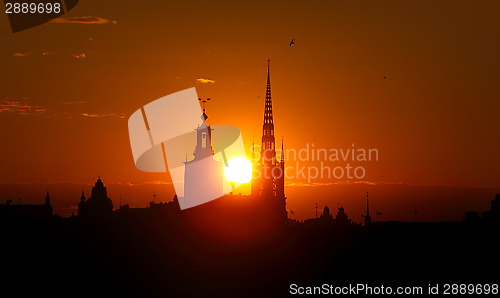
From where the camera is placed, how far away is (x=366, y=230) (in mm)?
159375

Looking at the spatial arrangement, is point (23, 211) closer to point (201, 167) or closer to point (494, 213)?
point (201, 167)

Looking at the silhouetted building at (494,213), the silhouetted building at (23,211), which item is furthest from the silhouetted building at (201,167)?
the silhouetted building at (494,213)

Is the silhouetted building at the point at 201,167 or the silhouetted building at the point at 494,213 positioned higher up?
the silhouetted building at the point at 201,167

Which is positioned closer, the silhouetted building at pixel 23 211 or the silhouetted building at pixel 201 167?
the silhouetted building at pixel 23 211

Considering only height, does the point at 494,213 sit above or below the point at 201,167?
below

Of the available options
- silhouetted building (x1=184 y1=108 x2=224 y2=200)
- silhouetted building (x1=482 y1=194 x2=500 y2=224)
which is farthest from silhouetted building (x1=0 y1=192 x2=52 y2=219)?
silhouetted building (x1=482 y1=194 x2=500 y2=224)

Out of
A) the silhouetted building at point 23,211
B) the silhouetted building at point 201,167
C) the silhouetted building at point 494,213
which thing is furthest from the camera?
the silhouetted building at point 201,167

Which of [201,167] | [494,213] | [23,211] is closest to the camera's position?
[494,213]

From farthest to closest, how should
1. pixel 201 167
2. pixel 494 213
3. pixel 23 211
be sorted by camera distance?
pixel 201 167
pixel 23 211
pixel 494 213

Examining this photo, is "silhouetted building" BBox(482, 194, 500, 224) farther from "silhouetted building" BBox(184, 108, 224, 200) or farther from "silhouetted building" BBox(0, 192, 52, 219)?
"silhouetted building" BBox(0, 192, 52, 219)

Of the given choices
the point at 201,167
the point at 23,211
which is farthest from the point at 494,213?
the point at 23,211

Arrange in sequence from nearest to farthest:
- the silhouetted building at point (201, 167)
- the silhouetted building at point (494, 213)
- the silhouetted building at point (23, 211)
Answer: the silhouetted building at point (494, 213) → the silhouetted building at point (23, 211) → the silhouetted building at point (201, 167)

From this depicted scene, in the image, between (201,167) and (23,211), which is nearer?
(23,211)

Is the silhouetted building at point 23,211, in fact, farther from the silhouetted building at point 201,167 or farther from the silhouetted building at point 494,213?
the silhouetted building at point 494,213
